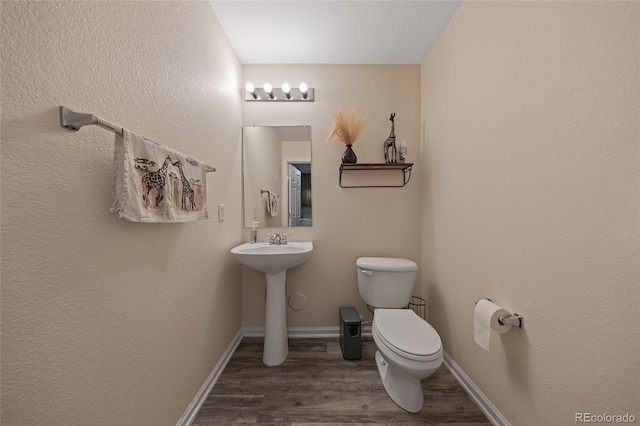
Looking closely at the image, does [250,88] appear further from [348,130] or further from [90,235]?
[90,235]

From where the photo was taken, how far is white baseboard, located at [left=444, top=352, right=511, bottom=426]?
45.9 inches

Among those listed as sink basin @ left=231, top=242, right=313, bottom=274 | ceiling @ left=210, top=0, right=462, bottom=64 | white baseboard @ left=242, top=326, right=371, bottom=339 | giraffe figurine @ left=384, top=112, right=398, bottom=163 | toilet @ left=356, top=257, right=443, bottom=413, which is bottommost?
white baseboard @ left=242, top=326, right=371, bottom=339

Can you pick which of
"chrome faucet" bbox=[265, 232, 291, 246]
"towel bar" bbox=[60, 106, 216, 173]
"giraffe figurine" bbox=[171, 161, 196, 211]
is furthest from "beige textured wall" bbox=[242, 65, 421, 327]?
"towel bar" bbox=[60, 106, 216, 173]

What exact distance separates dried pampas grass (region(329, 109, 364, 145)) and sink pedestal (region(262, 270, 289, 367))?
119cm

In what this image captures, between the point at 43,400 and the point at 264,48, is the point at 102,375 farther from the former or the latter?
the point at 264,48

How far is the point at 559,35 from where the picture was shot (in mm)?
873

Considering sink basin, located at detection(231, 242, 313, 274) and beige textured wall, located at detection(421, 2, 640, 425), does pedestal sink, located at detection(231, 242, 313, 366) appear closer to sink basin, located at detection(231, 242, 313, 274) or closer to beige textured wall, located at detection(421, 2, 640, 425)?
sink basin, located at detection(231, 242, 313, 274)

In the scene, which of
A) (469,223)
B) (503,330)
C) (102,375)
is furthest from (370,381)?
(102,375)

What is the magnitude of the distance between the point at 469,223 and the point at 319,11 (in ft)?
5.45

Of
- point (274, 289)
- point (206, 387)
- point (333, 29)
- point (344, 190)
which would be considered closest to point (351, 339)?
point (274, 289)

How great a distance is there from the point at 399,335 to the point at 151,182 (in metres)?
1.42

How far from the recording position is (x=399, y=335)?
4.23 feet

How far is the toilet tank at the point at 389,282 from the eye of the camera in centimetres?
169

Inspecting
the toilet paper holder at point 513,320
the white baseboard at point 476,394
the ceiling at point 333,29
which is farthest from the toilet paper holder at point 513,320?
the ceiling at point 333,29
